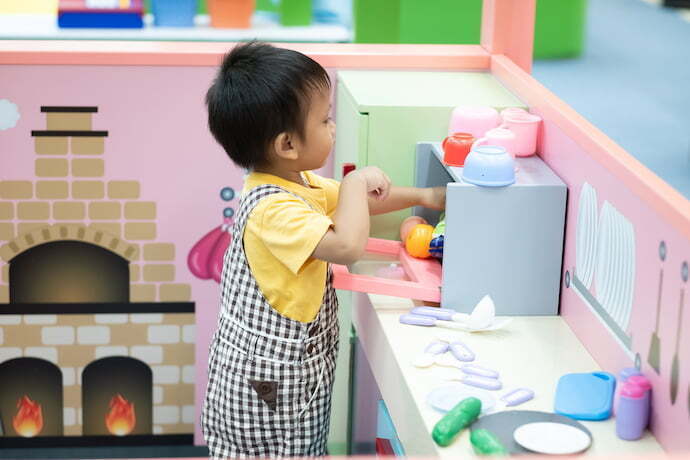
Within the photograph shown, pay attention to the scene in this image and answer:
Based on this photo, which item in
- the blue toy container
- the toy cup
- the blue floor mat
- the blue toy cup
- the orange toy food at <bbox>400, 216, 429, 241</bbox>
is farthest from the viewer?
the blue floor mat

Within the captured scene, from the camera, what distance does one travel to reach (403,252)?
179 cm

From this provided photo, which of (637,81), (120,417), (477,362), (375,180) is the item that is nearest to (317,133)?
(375,180)

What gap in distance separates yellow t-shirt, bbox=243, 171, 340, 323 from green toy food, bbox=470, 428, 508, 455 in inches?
13.3

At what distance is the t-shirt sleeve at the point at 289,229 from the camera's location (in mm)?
1439

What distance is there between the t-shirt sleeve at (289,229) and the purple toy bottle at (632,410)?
42 cm

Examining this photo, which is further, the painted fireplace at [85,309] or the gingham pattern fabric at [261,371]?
the painted fireplace at [85,309]

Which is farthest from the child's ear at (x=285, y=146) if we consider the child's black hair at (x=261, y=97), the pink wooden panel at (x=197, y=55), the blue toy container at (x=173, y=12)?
the blue toy container at (x=173, y=12)

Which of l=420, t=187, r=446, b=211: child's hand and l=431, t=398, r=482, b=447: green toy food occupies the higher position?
l=420, t=187, r=446, b=211: child's hand

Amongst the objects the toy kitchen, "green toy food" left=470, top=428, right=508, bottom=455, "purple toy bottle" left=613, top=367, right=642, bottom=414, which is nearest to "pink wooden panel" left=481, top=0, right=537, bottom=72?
the toy kitchen

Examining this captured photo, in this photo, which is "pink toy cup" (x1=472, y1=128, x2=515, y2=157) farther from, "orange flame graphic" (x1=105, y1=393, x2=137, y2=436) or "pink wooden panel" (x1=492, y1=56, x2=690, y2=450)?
"orange flame graphic" (x1=105, y1=393, x2=137, y2=436)

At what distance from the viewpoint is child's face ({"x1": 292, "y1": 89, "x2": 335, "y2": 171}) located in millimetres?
1478

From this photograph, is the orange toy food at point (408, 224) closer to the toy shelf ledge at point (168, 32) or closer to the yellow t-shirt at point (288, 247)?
the yellow t-shirt at point (288, 247)

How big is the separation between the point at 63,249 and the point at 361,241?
87 centimetres

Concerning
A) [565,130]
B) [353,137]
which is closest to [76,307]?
[353,137]
